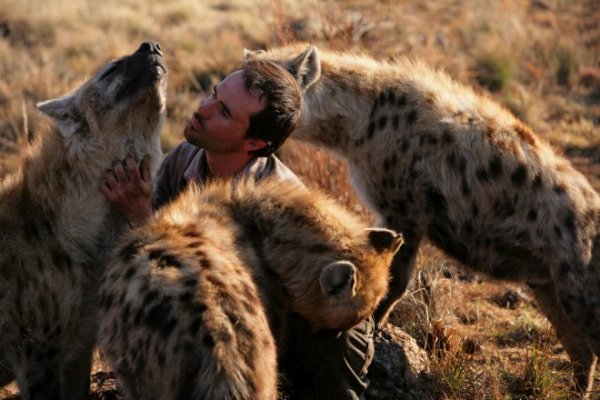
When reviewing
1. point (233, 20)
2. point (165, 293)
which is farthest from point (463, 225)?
point (233, 20)

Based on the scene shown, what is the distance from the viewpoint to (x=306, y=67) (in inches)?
185

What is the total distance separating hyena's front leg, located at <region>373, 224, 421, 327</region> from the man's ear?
940mm

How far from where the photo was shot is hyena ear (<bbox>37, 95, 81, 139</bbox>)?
3854mm

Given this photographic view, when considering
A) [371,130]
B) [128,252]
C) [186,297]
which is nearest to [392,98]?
[371,130]

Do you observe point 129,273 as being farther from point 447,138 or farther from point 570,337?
point 570,337

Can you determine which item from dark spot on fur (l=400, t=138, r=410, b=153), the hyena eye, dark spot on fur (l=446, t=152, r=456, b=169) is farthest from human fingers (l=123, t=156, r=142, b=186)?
dark spot on fur (l=446, t=152, r=456, b=169)

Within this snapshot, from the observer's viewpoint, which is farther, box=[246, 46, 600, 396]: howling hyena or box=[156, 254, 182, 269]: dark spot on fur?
box=[246, 46, 600, 396]: howling hyena

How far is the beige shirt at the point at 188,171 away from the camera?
157 inches

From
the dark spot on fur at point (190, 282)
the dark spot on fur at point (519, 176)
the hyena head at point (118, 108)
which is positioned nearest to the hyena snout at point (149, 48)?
the hyena head at point (118, 108)

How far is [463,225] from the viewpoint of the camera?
183 inches

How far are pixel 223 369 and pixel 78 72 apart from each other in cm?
741

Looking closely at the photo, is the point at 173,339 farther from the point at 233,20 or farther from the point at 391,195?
the point at 233,20

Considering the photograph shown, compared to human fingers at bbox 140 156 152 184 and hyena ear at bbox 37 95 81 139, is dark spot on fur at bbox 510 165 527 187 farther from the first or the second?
hyena ear at bbox 37 95 81 139

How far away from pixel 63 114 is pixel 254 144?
76 cm
